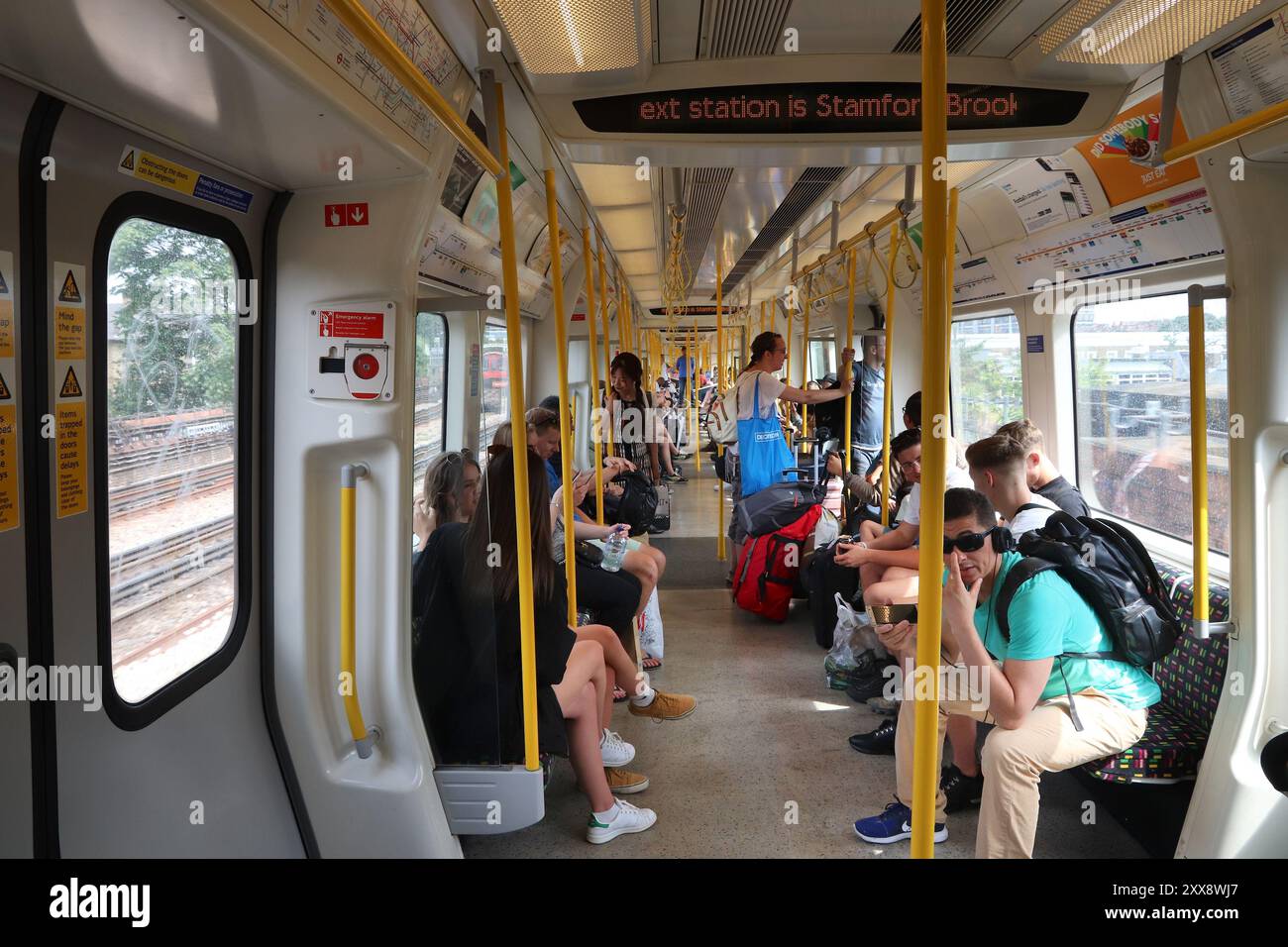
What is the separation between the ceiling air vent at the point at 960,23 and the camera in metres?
2.17

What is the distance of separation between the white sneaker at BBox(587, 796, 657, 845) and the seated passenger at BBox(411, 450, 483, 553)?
1293mm

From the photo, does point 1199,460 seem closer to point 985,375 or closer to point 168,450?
point 168,450

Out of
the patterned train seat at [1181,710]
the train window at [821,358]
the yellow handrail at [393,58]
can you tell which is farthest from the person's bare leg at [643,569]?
the train window at [821,358]

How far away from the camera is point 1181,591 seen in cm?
358

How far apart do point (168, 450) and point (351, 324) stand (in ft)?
1.90

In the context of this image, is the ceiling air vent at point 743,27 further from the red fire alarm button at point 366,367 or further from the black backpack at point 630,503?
the black backpack at point 630,503

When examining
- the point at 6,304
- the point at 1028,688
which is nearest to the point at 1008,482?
the point at 1028,688

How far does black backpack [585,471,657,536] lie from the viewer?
20.6ft

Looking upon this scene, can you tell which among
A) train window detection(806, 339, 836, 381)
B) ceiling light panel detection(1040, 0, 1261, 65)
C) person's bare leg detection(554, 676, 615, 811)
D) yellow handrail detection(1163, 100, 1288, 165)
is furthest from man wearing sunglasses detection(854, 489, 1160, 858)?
train window detection(806, 339, 836, 381)

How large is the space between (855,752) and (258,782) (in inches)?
102

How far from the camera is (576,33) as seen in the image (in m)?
2.09
